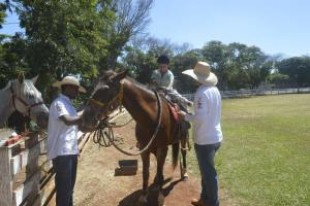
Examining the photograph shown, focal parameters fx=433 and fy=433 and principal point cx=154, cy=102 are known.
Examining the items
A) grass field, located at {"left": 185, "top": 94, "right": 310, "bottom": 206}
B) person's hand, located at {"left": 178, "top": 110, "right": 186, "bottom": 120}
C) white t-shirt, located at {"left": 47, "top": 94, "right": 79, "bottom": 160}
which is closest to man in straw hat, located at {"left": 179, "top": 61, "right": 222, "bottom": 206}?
person's hand, located at {"left": 178, "top": 110, "right": 186, "bottom": 120}

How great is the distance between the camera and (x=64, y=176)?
5344 millimetres

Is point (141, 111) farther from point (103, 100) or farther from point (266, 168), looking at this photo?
point (266, 168)

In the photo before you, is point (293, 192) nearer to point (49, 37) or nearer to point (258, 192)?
point (258, 192)

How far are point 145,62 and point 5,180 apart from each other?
5212 cm

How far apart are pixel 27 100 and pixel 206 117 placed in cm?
275

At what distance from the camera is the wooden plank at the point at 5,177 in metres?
4.92

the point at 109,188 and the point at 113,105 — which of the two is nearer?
the point at 113,105

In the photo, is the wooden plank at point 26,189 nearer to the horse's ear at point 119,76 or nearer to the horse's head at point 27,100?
the horse's head at point 27,100

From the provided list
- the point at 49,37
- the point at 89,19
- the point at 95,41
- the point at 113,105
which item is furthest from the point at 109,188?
the point at 95,41

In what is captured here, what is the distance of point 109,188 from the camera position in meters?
8.19

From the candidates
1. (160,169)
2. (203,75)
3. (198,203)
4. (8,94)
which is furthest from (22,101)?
(198,203)

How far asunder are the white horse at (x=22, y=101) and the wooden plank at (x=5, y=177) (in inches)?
56.3

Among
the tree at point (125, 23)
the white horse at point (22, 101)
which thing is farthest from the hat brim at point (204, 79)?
the tree at point (125, 23)

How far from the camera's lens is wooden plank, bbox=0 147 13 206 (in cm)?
492
